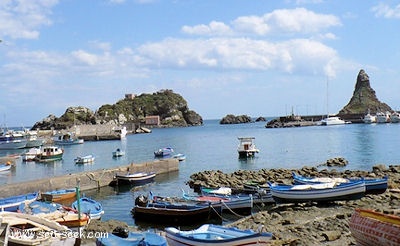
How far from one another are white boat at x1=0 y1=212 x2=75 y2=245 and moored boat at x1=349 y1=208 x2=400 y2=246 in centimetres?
923

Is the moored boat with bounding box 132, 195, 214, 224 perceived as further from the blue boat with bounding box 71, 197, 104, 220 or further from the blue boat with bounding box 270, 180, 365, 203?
the blue boat with bounding box 270, 180, 365, 203

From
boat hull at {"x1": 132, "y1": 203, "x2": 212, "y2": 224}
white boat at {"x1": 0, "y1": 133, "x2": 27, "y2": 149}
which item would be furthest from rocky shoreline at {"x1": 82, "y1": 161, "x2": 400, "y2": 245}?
white boat at {"x1": 0, "y1": 133, "x2": 27, "y2": 149}

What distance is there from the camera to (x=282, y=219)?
21172 mm

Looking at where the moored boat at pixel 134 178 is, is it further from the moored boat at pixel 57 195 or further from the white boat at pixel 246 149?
the white boat at pixel 246 149

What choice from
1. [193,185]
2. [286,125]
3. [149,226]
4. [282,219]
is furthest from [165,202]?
[286,125]

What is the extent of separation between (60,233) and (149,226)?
21.7 ft

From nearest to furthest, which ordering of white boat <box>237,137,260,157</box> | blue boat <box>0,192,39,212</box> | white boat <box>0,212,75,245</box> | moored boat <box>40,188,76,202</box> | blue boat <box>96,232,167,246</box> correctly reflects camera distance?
blue boat <box>96,232,167,246</box>, white boat <box>0,212,75,245</box>, blue boat <box>0,192,39,212</box>, moored boat <box>40,188,76,202</box>, white boat <box>237,137,260,157</box>

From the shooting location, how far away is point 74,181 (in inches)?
1312

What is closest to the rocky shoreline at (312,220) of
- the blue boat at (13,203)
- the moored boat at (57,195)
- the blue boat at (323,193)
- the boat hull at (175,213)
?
the blue boat at (323,193)

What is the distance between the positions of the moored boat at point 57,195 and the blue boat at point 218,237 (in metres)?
15.9

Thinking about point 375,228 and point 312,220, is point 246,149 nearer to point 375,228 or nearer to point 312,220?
point 312,220

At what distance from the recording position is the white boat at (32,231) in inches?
598

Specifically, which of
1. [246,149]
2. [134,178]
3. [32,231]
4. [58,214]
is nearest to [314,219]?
[58,214]

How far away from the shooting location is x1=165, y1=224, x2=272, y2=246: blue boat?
13164mm
